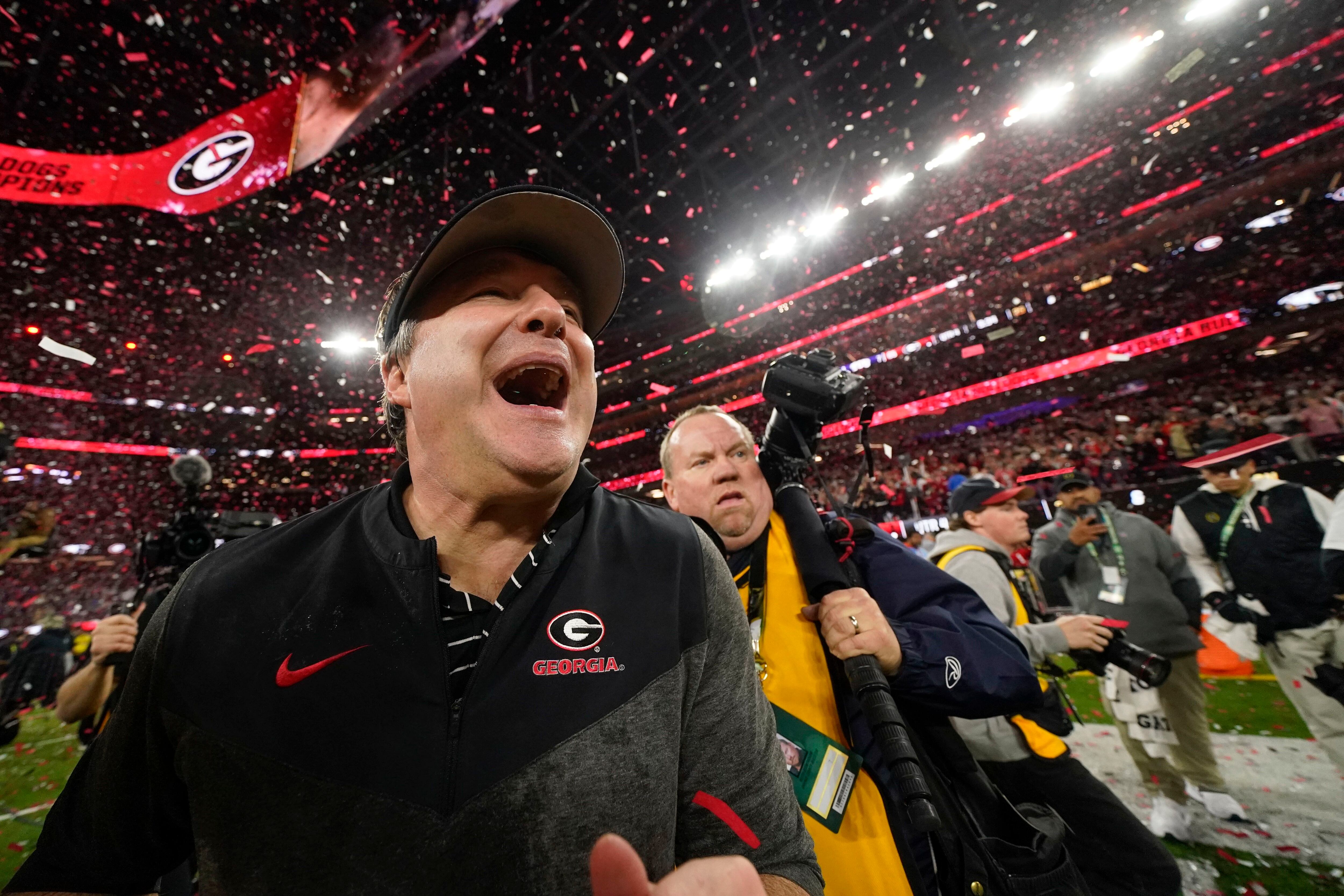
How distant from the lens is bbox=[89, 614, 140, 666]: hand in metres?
2.50

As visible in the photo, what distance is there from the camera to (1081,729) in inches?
212

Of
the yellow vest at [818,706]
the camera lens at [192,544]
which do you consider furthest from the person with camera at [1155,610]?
the camera lens at [192,544]

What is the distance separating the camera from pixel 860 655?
144 cm

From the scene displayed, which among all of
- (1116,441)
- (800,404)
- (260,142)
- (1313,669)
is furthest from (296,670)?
(1116,441)

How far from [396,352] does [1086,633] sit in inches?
138

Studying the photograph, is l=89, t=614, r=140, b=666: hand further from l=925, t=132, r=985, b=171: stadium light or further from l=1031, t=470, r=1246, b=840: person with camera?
l=925, t=132, r=985, b=171: stadium light

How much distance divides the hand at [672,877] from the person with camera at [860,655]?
559 millimetres

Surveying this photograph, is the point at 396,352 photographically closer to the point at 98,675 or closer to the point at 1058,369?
the point at 98,675

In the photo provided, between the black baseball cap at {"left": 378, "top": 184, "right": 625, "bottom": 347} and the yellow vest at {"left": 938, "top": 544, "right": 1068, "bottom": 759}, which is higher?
the black baseball cap at {"left": 378, "top": 184, "right": 625, "bottom": 347}

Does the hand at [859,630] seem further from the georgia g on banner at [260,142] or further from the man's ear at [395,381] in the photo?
the georgia g on banner at [260,142]

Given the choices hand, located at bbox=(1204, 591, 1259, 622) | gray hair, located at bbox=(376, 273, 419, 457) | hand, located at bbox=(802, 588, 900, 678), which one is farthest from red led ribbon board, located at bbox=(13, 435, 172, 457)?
hand, located at bbox=(1204, 591, 1259, 622)

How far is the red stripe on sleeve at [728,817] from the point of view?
Answer: 2.97 ft

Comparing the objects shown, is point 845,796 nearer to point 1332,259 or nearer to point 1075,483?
point 1075,483

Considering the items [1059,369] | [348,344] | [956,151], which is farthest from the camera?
[1059,369]
